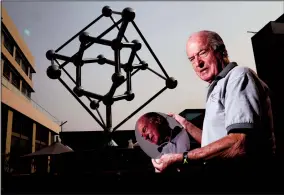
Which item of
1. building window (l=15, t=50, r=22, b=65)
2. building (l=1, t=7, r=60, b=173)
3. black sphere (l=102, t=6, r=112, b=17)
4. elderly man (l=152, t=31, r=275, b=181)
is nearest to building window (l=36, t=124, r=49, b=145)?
building (l=1, t=7, r=60, b=173)

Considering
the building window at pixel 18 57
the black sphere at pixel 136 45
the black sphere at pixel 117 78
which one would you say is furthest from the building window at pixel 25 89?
the black sphere at pixel 117 78

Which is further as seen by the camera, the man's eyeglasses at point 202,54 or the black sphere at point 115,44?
the black sphere at point 115,44

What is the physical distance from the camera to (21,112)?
19.7 metres

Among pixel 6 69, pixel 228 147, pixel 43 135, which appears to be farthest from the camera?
pixel 43 135

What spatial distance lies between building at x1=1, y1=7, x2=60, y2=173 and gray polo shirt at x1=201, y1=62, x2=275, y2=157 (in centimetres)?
1324

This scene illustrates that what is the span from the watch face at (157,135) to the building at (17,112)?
12.7 metres

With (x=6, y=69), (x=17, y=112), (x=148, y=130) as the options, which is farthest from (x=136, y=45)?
(x=6, y=69)

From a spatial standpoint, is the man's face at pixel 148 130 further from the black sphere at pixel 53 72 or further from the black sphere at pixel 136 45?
the black sphere at pixel 53 72

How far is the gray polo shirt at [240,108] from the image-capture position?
3.84ft

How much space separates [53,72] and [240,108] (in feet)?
13.0

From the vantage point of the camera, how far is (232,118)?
3.91 ft

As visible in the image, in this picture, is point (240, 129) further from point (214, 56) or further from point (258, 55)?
point (258, 55)

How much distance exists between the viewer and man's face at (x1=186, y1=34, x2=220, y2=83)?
153cm

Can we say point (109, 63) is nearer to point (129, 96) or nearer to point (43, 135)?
point (129, 96)
